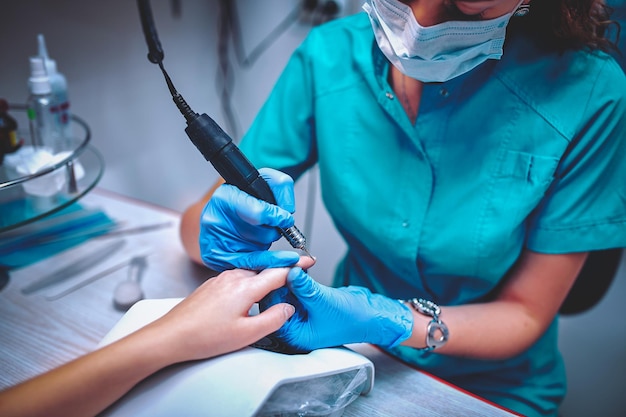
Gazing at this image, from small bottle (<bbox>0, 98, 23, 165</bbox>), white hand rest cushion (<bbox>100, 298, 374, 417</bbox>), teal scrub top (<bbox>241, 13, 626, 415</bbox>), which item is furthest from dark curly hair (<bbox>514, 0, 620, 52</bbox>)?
small bottle (<bbox>0, 98, 23, 165</bbox>)

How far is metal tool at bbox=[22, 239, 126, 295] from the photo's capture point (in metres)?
0.84

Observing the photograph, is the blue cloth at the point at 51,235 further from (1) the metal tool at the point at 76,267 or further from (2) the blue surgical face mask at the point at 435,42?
(2) the blue surgical face mask at the point at 435,42

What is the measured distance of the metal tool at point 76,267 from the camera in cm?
84

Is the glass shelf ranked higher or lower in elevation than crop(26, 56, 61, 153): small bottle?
lower

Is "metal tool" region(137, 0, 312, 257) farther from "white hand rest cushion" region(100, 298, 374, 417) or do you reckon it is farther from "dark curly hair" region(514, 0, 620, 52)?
"dark curly hair" region(514, 0, 620, 52)

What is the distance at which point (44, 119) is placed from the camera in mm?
963

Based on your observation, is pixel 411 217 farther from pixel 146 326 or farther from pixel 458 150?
pixel 146 326

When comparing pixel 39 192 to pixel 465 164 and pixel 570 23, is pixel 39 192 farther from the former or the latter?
pixel 570 23

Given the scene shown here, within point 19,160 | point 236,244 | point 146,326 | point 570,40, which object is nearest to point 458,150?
point 570,40

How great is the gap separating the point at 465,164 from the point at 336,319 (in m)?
0.37

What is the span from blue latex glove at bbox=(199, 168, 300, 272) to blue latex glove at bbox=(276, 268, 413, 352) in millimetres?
51

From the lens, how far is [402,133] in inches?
31.8

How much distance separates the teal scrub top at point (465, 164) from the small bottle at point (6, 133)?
1.56 feet

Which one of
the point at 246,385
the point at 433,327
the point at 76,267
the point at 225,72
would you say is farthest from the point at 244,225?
the point at 225,72
